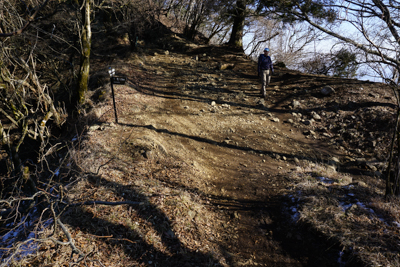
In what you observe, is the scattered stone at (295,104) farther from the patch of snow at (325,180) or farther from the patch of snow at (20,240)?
the patch of snow at (20,240)

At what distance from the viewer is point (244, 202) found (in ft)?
16.9

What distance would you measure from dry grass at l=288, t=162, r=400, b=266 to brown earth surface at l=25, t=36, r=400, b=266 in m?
0.18

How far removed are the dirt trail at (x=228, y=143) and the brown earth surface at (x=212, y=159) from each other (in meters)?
0.03

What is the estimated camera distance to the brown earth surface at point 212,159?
13.1ft

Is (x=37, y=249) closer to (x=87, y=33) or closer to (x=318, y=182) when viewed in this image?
(x=318, y=182)

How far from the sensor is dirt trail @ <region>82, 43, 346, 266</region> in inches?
168

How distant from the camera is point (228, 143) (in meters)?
7.32

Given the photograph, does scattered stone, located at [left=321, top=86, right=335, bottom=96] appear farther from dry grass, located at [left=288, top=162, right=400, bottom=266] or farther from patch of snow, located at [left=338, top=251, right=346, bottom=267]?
patch of snow, located at [left=338, top=251, right=346, bottom=267]

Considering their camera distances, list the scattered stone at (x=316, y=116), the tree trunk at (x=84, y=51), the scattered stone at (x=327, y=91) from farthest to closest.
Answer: the scattered stone at (x=327, y=91), the scattered stone at (x=316, y=116), the tree trunk at (x=84, y=51)

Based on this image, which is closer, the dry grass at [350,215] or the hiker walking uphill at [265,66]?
the dry grass at [350,215]

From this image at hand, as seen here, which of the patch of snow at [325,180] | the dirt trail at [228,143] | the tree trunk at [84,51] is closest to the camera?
the dirt trail at [228,143]

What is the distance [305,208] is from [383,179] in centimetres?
334

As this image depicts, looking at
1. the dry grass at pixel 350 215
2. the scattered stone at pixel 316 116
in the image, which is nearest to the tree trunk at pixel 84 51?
the dry grass at pixel 350 215

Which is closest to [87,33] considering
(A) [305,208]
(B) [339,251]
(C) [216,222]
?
(C) [216,222]
